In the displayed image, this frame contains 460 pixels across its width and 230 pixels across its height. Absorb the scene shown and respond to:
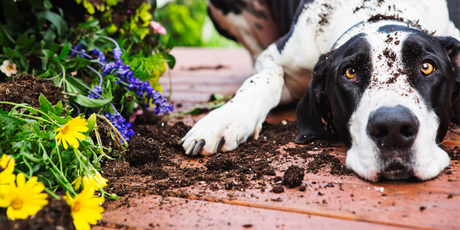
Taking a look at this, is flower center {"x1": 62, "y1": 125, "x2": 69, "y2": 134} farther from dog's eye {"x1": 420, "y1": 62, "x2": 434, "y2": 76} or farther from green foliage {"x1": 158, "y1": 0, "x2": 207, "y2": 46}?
→ green foliage {"x1": 158, "y1": 0, "x2": 207, "y2": 46}

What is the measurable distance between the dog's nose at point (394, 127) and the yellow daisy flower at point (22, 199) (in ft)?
3.76

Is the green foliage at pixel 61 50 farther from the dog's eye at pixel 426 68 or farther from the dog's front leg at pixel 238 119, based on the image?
the dog's eye at pixel 426 68

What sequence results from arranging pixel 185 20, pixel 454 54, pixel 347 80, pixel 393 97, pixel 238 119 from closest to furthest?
pixel 393 97 < pixel 347 80 < pixel 454 54 < pixel 238 119 < pixel 185 20

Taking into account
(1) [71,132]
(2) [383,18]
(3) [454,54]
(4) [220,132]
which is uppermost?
(2) [383,18]

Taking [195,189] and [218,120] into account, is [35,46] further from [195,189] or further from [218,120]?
[195,189]

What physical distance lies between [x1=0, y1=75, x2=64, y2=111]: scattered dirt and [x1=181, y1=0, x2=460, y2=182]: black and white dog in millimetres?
709

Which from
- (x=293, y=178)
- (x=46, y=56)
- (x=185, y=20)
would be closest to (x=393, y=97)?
(x=293, y=178)

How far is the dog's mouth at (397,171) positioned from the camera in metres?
1.31

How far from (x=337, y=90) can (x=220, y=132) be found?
64 centimetres

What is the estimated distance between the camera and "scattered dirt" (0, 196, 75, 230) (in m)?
0.92

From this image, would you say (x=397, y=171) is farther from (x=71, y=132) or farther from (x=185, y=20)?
(x=185, y=20)

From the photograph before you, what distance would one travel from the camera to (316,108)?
190 centimetres

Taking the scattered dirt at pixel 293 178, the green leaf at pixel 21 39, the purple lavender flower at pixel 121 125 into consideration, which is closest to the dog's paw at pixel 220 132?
the purple lavender flower at pixel 121 125

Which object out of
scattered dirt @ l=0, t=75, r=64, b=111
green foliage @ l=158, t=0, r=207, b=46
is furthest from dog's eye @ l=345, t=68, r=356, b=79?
green foliage @ l=158, t=0, r=207, b=46
